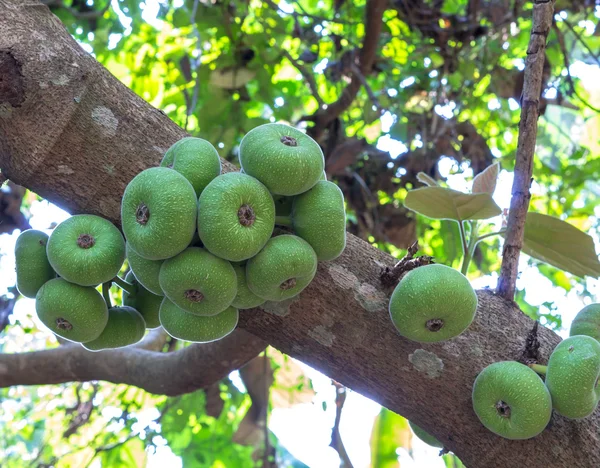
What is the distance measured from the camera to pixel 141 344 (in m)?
3.81

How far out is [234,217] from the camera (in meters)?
1.59

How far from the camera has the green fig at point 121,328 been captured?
75.6 inches

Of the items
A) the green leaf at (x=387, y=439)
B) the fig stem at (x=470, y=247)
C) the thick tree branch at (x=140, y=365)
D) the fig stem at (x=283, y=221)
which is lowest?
the green leaf at (x=387, y=439)

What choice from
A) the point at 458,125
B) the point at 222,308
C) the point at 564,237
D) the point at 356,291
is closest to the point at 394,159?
the point at 458,125

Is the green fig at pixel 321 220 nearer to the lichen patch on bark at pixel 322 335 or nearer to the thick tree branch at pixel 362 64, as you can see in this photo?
the lichen patch on bark at pixel 322 335

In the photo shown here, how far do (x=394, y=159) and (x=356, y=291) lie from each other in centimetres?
300

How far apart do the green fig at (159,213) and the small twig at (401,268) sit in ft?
2.07

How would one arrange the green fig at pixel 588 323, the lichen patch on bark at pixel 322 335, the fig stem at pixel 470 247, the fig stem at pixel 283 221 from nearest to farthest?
1. the fig stem at pixel 283 221
2. the lichen patch on bark at pixel 322 335
3. the green fig at pixel 588 323
4. the fig stem at pixel 470 247

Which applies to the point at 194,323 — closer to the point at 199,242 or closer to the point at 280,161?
the point at 199,242

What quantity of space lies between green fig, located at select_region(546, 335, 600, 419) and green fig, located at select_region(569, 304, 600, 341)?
0.17 m

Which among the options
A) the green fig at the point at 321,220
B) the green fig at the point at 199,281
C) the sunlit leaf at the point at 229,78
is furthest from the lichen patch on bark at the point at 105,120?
the sunlit leaf at the point at 229,78

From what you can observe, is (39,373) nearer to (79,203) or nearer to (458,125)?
(79,203)

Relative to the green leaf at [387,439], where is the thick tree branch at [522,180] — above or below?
above

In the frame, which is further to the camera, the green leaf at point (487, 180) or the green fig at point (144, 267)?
the green leaf at point (487, 180)
